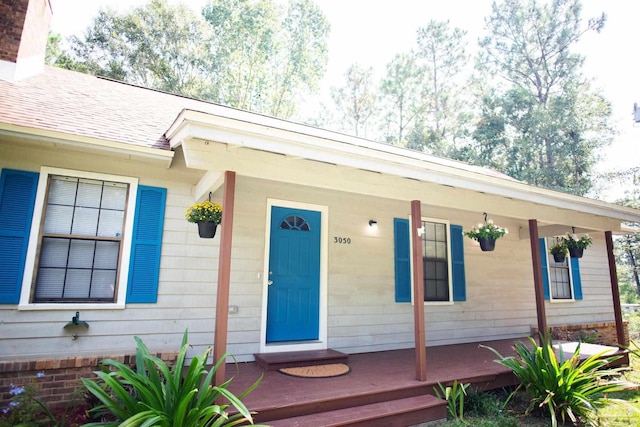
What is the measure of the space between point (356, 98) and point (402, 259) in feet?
50.6

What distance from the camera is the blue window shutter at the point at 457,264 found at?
6.39 metres

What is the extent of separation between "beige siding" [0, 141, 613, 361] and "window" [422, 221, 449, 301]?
0.68 feet

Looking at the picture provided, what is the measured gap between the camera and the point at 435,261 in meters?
6.35

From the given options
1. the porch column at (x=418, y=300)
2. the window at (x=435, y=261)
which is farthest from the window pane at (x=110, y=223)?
the window at (x=435, y=261)

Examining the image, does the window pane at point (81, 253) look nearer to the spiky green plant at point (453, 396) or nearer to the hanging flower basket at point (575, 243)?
the spiky green plant at point (453, 396)

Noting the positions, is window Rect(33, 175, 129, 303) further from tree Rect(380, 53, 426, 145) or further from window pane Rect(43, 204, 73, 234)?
tree Rect(380, 53, 426, 145)

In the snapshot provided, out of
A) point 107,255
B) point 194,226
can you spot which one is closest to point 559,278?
point 194,226

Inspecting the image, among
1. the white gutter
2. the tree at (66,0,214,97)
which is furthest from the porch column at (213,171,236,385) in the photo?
the tree at (66,0,214,97)

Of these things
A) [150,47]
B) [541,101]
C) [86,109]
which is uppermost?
[150,47]

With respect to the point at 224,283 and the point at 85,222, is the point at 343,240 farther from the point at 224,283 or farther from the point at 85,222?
the point at 85,222

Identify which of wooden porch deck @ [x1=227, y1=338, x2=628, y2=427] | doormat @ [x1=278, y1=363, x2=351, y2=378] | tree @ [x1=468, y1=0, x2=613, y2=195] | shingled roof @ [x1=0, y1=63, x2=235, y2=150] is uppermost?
tree @ [x1=468, y1=0, x2=613, y2=195]

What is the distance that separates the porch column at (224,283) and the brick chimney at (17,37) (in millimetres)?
3446

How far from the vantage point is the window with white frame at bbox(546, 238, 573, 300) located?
780cm

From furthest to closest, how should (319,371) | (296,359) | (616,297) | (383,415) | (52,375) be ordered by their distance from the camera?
(616,297) < (296,359) < (319,371) < (52,375) < (383,415)
